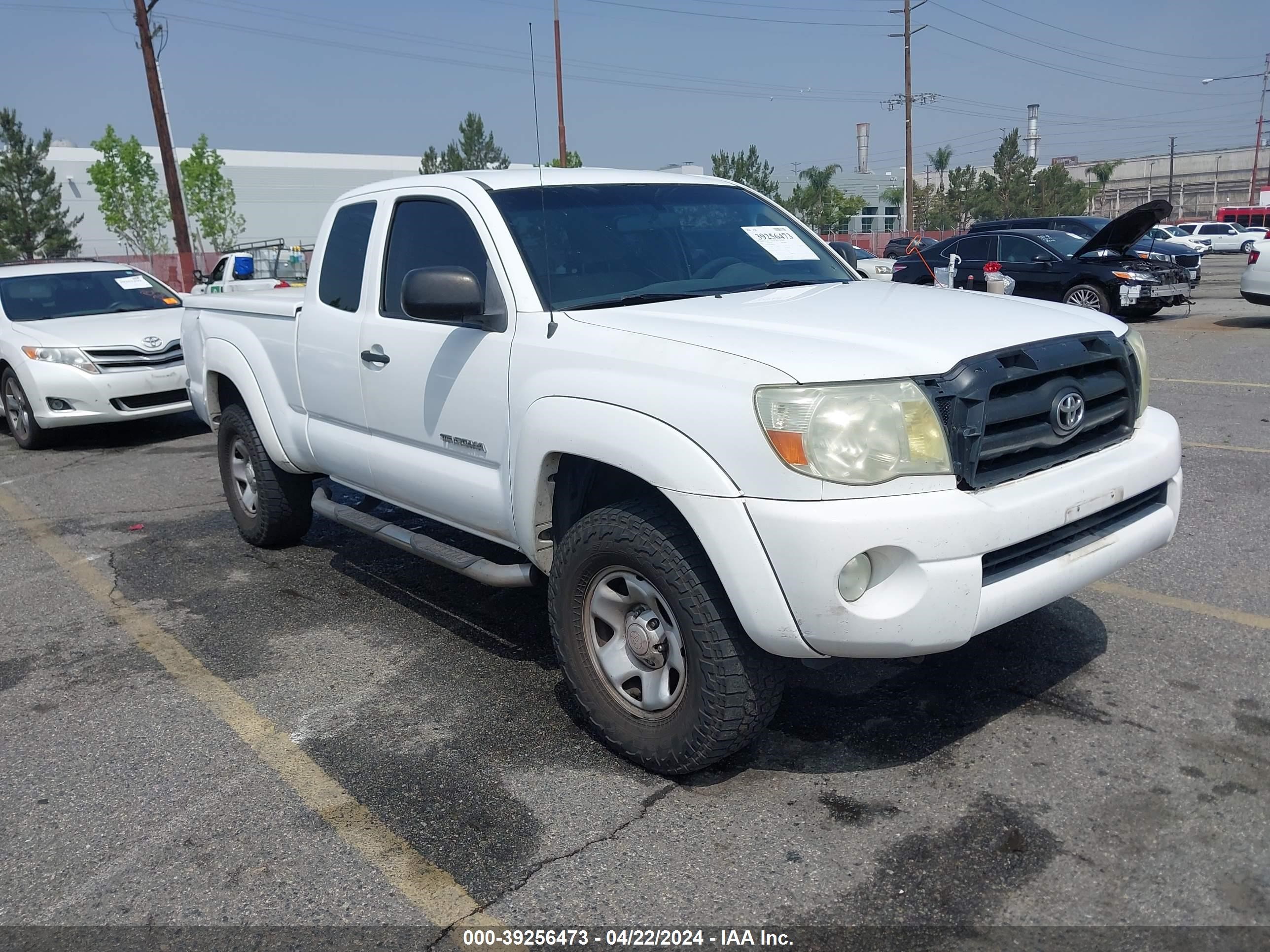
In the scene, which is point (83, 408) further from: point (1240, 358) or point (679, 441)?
point (1240, 358)

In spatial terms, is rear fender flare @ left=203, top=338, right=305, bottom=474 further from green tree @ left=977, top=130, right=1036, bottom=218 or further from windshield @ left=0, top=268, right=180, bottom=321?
green tree @ left=977, top=130, right=1036, bottom=218

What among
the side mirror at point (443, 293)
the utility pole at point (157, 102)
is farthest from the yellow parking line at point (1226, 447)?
the utility pole at point (157, 102)

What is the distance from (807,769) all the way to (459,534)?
295cm

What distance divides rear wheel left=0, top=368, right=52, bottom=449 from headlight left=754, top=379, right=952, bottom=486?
9056 millimetres

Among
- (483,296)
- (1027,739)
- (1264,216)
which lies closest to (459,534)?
(483,296)

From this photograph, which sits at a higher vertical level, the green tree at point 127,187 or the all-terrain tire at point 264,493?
the green tree at point 127,187

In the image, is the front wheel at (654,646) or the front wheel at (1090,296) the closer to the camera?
the front wheel at (654,646)

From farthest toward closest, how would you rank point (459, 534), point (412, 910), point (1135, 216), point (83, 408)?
point (83, 408)
point (1135, 216)
point (459, 534)
point (412, 910)

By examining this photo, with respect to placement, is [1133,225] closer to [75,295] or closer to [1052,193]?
[75,295]

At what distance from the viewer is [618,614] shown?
3.48 m

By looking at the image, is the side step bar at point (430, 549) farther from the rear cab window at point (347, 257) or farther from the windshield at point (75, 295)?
the windshield at point (75, 295)

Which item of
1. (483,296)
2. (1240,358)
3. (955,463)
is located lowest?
(1240,358)

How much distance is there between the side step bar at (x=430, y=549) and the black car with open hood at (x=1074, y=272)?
37.2 feet

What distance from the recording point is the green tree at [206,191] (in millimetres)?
48031
